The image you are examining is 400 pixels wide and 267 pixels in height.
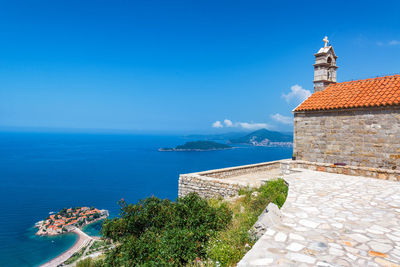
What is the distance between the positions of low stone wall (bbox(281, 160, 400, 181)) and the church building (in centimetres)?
180

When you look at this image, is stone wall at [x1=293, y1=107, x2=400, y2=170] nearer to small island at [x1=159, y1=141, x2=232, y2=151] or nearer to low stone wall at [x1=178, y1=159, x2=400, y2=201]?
low stone wall at [x1=178, y1=159, x2=400, y2=201]

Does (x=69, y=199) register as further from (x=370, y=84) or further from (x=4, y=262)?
(x=370, y=84)

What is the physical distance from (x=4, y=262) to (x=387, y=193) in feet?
145

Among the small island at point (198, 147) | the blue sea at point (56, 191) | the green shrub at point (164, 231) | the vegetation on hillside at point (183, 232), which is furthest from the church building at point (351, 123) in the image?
the small island at point (198, 147)

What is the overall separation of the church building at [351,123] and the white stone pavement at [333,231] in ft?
15.0

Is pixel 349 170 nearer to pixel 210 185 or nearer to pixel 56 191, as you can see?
pixel 210 185

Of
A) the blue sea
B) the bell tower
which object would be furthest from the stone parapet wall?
the blue sea

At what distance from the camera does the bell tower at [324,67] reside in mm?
16188

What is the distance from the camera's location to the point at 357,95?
42.6 ft

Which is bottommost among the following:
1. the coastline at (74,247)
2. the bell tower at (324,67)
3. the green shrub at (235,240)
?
the coastline at (74,247)

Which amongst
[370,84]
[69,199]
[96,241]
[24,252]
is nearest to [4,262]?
[24,252]

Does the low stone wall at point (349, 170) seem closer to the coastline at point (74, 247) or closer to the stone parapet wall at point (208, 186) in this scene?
the stone parapet wall at point (208, 186)

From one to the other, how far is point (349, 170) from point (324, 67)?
8.56 meters

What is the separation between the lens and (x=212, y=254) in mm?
4730
